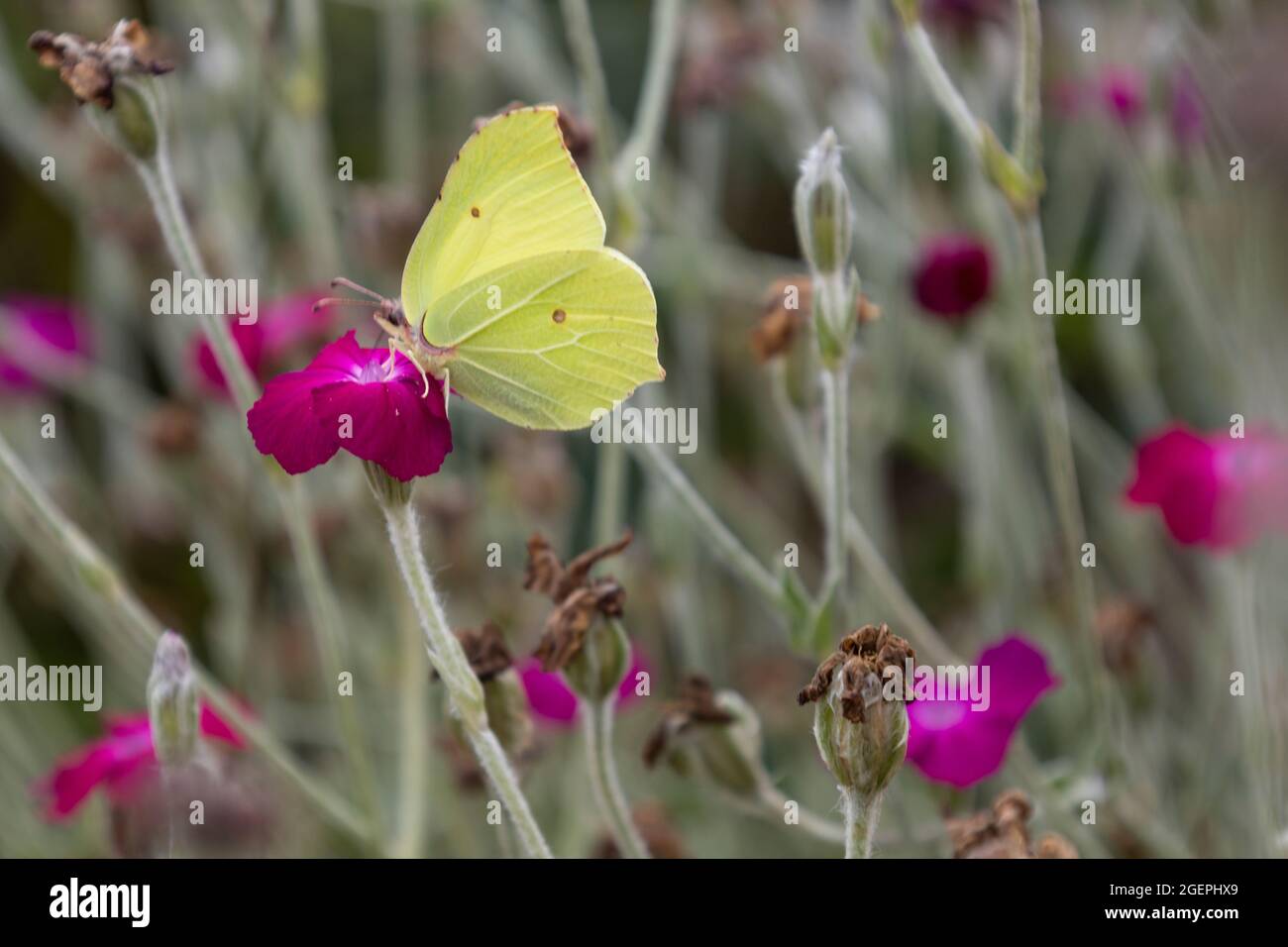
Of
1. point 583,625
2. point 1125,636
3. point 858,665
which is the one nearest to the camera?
point 858,665

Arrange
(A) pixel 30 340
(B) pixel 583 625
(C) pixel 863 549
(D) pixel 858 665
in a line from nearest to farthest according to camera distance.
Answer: (D) pixel 858 665 → (B) pixel 583 625 → (C) pixel 863 549 → (A) pixel 30 340

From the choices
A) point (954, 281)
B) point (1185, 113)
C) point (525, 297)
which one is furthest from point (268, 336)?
point (1185, 113)

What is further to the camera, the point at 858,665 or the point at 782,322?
the point at 782,322

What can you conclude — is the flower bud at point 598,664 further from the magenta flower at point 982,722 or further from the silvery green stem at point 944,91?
the silvery green stem at point 944,91

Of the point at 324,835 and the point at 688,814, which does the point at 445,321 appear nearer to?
the point at 324,835

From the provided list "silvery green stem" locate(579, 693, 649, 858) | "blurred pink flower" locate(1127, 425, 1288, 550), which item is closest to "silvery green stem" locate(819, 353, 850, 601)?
"silvery green stem" locate(579, 693, 649, 858)

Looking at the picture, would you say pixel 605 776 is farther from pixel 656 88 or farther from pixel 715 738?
pixel 656 88

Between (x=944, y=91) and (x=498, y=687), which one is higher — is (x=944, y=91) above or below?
above

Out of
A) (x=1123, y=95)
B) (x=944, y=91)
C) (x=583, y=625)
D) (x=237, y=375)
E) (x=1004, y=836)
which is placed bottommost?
(x=1004, y=836)
